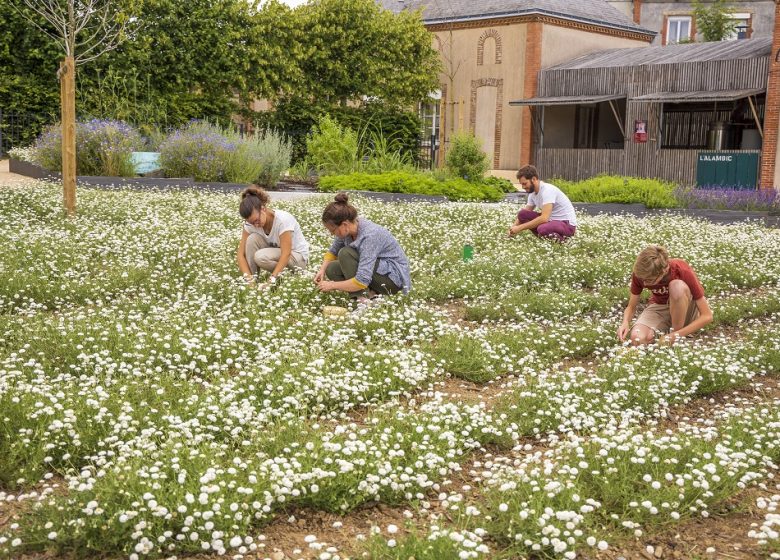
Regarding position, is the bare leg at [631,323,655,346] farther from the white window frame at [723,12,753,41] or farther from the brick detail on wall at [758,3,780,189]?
Answer: the white window frame at [723,12,753,41]

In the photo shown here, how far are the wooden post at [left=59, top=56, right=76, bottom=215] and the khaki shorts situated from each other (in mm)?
8622

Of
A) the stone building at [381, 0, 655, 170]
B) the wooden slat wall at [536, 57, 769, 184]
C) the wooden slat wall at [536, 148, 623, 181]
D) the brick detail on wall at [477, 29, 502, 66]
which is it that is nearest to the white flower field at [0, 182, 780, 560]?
the wooden slat wall at [536, 57, 769, 184]

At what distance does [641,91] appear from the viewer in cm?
2816

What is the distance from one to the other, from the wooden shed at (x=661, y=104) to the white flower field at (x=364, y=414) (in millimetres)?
17433

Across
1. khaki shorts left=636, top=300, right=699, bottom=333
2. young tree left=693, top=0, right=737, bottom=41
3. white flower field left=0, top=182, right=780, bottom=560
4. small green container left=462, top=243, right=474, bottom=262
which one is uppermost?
young tree left=693, top=0, right=737, bottom=41

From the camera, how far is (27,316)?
730 cm

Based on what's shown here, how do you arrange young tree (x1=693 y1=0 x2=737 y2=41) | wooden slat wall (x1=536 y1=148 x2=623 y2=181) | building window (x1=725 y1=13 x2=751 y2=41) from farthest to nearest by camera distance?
1. building window (x1=725 y1=13 x2=751 y2=41)
2. young tree (x1=693 y1=0 x2=737 y2=41)
3. wooden slat wall (x1=536 y1=148 x2=623 y2=181)

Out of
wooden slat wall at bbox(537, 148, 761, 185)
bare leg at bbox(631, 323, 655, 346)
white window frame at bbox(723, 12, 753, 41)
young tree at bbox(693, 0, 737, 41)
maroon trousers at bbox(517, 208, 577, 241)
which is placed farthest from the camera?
white window frame at bbox(723, 12, 753, 41)

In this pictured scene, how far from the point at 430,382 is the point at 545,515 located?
2508mm

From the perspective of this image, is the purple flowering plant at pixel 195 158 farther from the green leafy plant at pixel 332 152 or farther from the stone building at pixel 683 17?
the stone building at pixel 683 17

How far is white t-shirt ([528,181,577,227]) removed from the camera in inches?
483

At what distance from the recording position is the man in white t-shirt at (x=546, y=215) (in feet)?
40.1

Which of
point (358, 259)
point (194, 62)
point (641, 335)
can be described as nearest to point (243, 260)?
point (358, 259)

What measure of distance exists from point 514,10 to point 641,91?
6.27 meters
